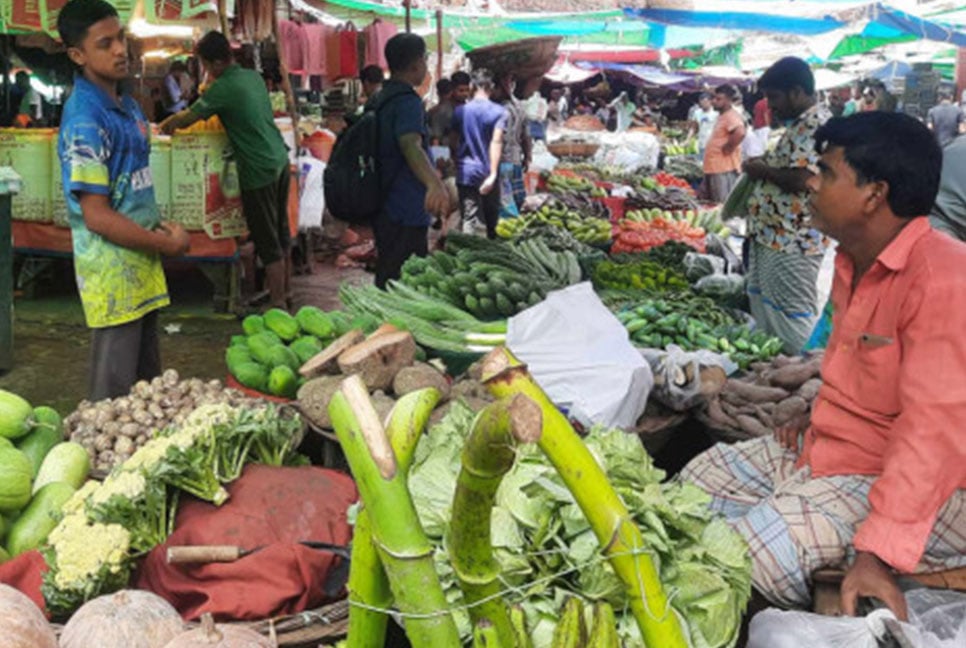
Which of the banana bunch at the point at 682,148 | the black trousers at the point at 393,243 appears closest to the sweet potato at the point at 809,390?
the black trousers at the point at 393,243

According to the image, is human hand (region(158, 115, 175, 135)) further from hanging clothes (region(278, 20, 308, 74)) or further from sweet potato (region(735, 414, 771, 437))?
sweet potato (region(735, 414, 771, 437))

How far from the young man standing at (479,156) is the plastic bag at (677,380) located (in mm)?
5429

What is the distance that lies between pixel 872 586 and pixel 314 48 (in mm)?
11250

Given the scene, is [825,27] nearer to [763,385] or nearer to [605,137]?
[763,385]

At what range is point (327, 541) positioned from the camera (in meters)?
2.58

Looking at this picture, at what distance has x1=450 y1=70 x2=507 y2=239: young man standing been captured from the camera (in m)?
9.41

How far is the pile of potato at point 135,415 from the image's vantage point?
3.28 meters

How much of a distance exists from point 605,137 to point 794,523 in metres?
18.3

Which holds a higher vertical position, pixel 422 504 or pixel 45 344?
pixel 422 504

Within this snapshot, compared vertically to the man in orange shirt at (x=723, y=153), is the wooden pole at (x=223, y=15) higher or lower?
Result: higher

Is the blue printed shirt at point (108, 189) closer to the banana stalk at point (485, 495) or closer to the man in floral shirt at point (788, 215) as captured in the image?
the banana stalk at point (485, 495)

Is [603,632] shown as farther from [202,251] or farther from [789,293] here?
[202,251]

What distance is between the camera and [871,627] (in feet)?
6.72

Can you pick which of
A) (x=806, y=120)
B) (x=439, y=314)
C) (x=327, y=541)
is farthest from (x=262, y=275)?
(x=327, y=541)
